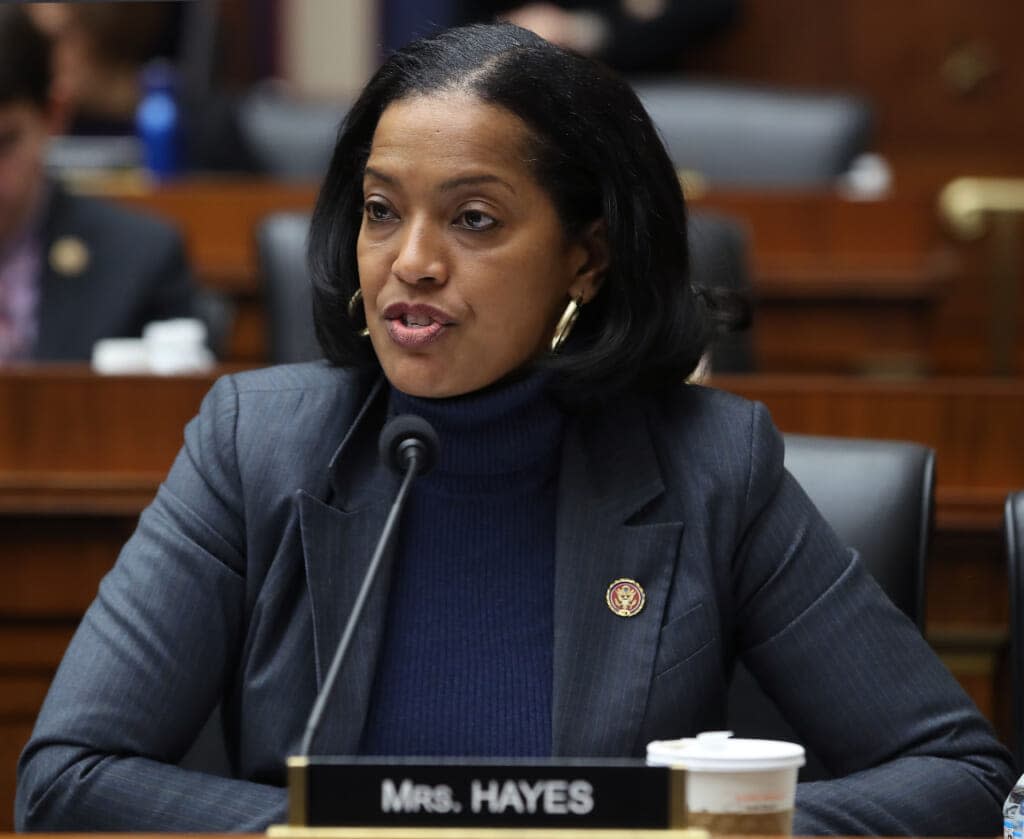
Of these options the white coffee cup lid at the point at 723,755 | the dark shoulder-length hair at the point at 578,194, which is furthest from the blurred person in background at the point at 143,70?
the white coffee cup lid at the point at 723,755

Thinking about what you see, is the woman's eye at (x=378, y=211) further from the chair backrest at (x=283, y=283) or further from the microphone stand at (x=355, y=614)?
the chair backrest at (x=283, y=283)

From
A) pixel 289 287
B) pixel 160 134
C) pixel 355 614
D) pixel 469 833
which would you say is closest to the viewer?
pixel 469 833

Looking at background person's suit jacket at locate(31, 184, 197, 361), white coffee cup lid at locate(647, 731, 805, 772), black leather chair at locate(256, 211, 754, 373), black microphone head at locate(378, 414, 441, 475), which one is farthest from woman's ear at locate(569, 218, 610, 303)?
background person's suit jacket at locate(31, 184, 197, 361)

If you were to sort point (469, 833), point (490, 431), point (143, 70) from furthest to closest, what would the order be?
point (143, 70), point (490, 431), point (469, 833)

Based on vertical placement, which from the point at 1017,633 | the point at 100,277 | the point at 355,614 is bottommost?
the point at 1017,633

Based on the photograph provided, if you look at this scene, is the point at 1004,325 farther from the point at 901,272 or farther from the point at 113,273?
the point at 113,273

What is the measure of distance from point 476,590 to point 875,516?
41 cm

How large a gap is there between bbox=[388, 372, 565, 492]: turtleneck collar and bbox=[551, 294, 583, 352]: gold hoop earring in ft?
0.13

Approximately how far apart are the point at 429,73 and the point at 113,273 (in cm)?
160

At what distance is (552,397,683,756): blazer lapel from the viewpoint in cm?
159

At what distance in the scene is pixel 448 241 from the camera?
1.62 metres

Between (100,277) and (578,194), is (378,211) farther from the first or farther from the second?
(100,277)

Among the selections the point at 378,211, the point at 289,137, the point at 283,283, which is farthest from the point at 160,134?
the point at 378,211

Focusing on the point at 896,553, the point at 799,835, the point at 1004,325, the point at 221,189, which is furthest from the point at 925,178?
the point at 799,835
